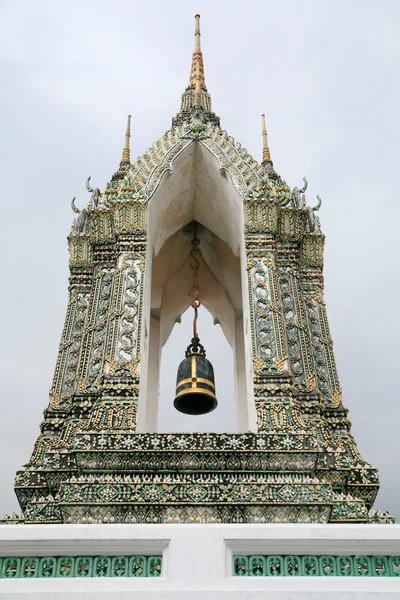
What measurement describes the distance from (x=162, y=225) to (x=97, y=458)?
5016mm

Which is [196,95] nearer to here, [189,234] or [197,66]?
[197,66]

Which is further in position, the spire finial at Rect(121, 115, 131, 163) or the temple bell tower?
the spire finial at Rect(121, 115, 131, 163)

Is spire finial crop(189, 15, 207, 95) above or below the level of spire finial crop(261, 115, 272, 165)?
above

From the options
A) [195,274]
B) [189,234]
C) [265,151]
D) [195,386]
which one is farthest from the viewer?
[265,151]

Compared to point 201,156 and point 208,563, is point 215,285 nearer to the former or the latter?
point 201,156

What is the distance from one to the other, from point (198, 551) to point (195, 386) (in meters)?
5.02

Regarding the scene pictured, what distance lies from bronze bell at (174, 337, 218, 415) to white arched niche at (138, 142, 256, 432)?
559mm

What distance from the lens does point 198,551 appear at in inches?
199

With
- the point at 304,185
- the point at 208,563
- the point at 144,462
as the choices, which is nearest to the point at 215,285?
the point at 304,185

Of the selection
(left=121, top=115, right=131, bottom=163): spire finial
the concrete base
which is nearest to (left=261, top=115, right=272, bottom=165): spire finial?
(left=121, top=115, right=131, bottom=163): spire finial

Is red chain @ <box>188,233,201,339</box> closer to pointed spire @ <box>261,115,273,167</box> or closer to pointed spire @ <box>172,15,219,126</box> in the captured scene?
pointed spire @ <box>172,15,219,126</box>

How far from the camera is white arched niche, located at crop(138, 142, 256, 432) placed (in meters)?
10.9

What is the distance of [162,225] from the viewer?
1168 centimetres

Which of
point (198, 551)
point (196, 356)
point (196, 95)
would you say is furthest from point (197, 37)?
point (198, 551)
